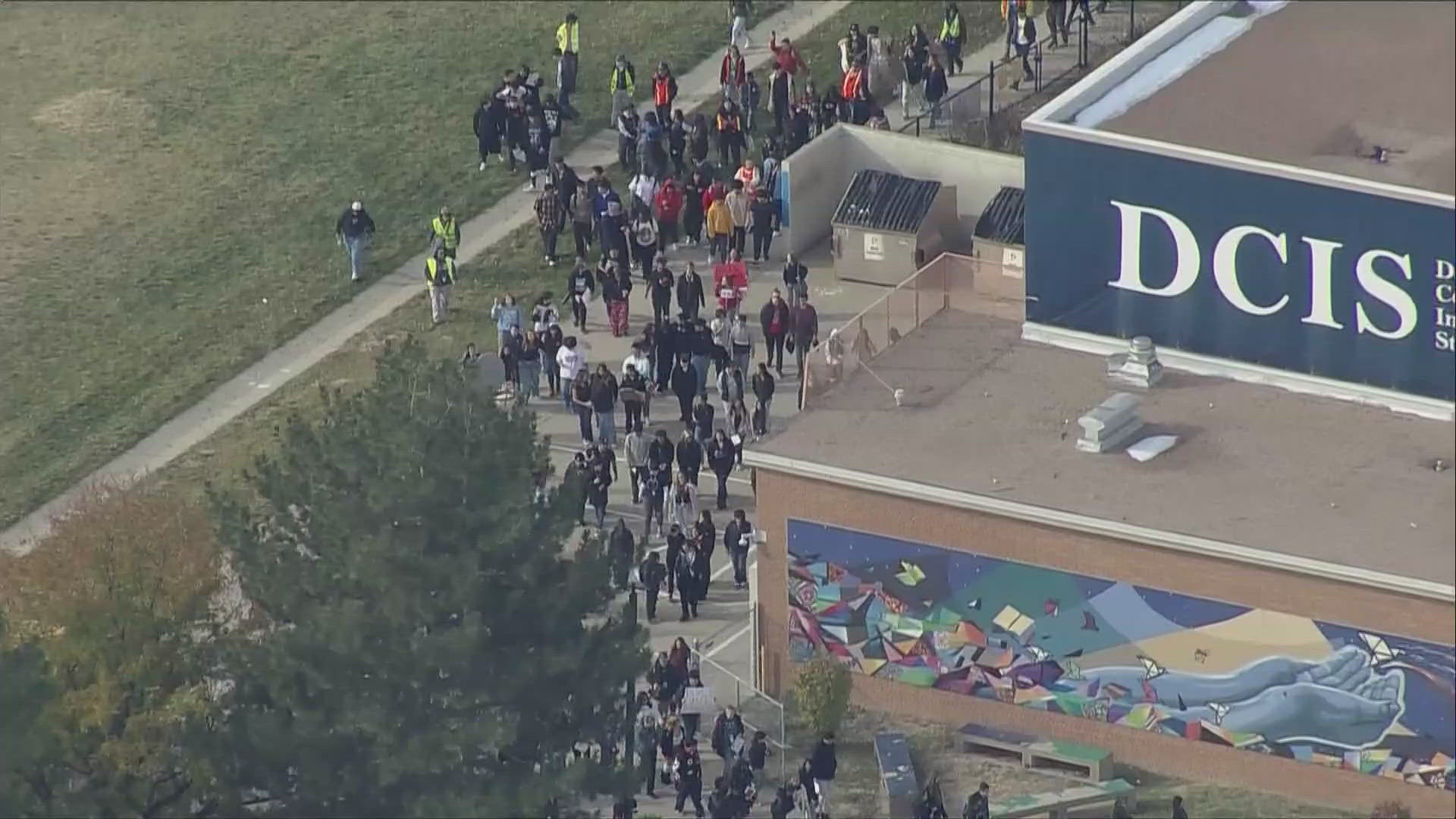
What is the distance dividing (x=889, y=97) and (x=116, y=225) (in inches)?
484

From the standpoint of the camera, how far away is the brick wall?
4156 centimetres

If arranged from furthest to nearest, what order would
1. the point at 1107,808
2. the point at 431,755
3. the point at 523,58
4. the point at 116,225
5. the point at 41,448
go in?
the point at 523,58
the point at 116,225
the point at 41,448
the point at 1107,808
the point at 431,755

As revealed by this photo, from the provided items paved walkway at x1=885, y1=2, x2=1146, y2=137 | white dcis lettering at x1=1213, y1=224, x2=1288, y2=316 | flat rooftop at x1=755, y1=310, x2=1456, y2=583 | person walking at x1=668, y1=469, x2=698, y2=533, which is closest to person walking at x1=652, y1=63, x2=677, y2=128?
paved walkway at x1=885, y1=2, x2=1146, y2=137

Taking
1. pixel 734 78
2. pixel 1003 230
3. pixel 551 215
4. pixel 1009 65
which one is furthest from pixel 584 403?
pixel 1009 65

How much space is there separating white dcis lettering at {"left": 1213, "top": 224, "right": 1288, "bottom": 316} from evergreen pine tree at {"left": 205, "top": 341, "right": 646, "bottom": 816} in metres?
9.22

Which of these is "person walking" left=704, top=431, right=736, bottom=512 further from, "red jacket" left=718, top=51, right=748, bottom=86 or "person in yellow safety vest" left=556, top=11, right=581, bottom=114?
"person in yellow safety vest" left=556, top=11, right=581, bottom=114

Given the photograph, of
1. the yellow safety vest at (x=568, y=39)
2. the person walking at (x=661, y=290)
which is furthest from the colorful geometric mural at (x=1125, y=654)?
the yellow safety vest at (x=568, y=39)

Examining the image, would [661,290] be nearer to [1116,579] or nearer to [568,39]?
[568,39]

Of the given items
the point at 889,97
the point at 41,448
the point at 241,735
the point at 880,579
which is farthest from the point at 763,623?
the point at 889,97

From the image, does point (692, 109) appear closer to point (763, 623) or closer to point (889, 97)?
point (889, 97)

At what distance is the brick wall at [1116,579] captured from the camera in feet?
136

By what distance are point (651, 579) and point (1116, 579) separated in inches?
236

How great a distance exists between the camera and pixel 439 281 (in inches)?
2172

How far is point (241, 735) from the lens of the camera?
1558 inches
